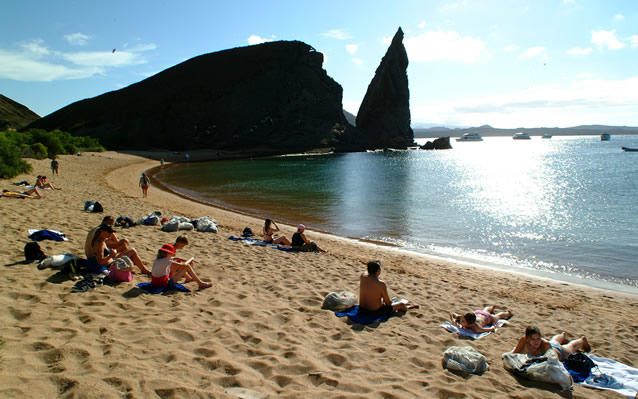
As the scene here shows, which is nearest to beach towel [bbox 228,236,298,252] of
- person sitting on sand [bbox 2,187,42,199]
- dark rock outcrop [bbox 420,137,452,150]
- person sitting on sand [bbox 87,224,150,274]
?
person sitting on sand [bbox 87,224,150,274]

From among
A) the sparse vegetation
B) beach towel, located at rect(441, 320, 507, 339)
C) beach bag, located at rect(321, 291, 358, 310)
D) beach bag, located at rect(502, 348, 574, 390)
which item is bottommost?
beach towel, located at rect(441, 320, 507, 339)

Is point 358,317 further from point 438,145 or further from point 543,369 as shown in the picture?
point 438,145

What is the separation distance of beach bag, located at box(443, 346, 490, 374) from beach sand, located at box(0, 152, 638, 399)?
0.33 feet

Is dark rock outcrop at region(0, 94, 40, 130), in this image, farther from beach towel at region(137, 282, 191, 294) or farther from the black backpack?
beach towel at region(137, 282, 191, 294)

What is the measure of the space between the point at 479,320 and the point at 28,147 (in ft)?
131

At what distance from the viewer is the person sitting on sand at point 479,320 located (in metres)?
6.03

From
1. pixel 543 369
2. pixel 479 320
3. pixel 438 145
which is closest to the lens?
pixel 543 369

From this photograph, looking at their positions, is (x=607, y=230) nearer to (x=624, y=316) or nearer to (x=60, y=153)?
(x=624, y=316)

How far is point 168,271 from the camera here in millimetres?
6562

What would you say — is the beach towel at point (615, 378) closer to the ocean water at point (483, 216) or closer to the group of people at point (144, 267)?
the group of people at point (144, 267)

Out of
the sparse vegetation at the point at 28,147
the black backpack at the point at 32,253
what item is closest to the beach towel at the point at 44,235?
the black backpack at the point at 32,253

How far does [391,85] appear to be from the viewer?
102m

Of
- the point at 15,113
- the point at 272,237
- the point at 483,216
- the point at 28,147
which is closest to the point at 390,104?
the point at 28,147

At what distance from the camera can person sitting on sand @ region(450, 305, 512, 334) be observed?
19.8 ft
